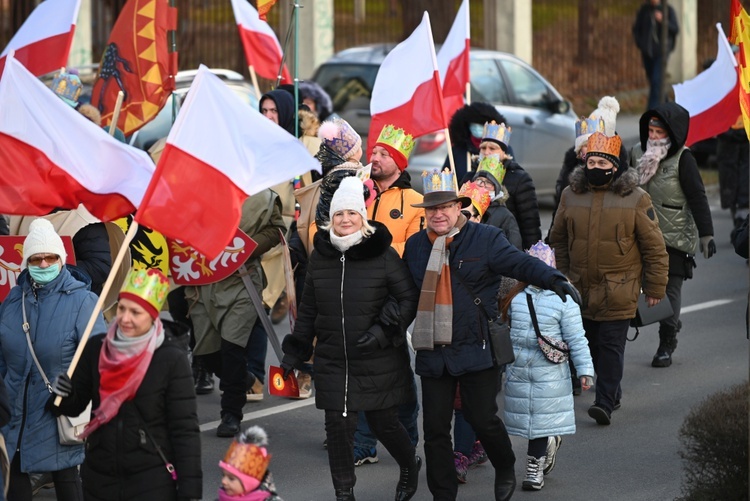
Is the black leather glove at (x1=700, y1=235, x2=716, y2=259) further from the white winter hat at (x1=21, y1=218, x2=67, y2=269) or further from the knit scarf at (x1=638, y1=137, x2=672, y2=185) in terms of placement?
the white winter hat at (x1=21, y1=218, x2=67, y2=269)

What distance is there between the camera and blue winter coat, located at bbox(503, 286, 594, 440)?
790 cm

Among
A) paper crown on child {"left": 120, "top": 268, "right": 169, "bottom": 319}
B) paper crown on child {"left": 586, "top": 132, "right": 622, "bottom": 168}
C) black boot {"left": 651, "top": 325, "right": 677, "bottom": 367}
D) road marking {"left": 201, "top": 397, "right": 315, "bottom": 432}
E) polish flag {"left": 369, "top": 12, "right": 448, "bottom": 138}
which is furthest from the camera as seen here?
black boot {"left": 651, "top": 325, "right": 677, "bottom": 367}

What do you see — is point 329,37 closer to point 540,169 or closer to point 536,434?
point 540,169

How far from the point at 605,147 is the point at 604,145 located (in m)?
0.01

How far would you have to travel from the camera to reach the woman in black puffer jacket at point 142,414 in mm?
5719

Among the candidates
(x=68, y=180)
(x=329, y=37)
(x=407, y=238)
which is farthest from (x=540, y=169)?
(x=68, y=180)

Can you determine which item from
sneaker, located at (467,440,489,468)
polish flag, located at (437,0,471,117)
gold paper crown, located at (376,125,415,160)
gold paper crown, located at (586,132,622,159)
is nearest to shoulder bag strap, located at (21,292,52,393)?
gold paper crown, located at (376,125,415,160)

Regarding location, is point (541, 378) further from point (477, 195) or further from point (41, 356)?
point (41, 356)

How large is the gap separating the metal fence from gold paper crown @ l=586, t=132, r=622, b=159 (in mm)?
13166

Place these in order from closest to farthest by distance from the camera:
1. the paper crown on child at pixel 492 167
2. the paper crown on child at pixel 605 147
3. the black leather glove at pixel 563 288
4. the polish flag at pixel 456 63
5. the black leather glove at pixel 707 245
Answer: the black leather glove at pixel 563 288
the paper crown on child at pixel 605 147
the paper crown on child at pixel 492 167
the black leather glove at pixel 707 245
the polish flag at pixel 456 63

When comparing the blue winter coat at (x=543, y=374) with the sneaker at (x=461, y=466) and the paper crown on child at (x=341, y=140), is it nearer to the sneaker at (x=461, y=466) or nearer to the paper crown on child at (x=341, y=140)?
the sneaker at (x=461, y=466)

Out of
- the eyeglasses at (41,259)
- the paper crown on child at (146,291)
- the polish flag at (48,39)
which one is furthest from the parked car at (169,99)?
the paper crown on child at (146,291)

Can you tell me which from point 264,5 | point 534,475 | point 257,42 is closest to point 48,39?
point 264,5

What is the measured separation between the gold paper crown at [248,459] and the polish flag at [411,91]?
450cm
